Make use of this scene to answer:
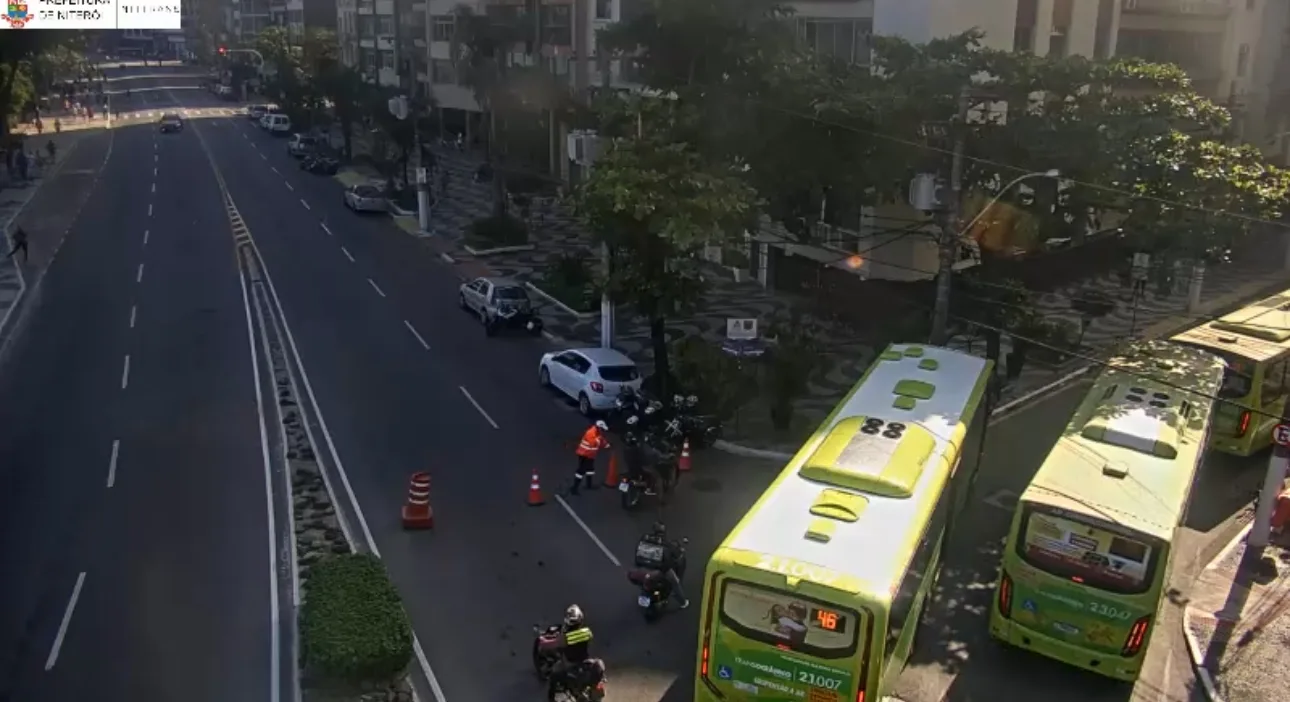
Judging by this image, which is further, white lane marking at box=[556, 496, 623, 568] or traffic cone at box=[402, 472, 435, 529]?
traffic cone at box=[402, 472, 435, 529]

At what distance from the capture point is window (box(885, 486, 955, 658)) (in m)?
12.5

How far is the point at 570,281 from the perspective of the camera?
3825 cm

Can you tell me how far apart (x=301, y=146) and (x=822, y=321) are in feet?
170

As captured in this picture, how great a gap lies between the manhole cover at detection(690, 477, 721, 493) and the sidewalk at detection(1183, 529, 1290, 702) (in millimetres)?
8874

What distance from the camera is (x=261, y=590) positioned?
17.3 meters

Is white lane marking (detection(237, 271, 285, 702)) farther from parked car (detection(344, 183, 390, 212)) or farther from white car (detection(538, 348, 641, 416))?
parked car (detection(344, 183, 390, 212))

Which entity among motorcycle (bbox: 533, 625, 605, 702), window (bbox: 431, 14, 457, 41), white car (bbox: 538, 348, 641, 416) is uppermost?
window (bbox: 431, 14, 457, 41)

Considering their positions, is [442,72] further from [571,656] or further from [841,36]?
[571,656]

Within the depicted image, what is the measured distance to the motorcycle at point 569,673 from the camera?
1401 cm

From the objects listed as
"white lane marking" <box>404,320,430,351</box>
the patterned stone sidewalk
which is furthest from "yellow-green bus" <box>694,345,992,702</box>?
"white lane marking" <box>404,320,430,351</box>

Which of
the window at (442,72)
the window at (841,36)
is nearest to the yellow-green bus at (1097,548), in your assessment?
the window at (841,36)

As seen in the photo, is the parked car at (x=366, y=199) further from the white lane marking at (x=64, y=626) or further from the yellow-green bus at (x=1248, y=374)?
the yellow-green bus at (x=1248, y=374)

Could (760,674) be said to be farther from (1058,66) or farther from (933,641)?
(1058,66)

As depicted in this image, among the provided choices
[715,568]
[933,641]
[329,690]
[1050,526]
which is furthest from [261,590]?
[1050,526]
